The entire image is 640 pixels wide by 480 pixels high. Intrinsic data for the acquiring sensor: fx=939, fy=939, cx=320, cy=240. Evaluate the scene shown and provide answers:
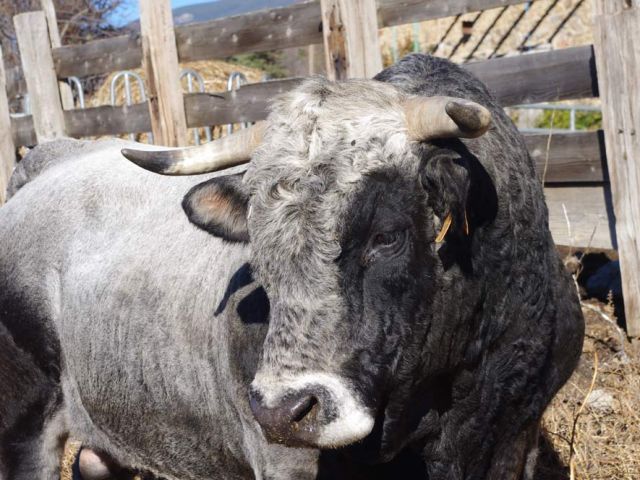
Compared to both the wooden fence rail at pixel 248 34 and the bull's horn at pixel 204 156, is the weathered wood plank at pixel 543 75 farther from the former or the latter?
the bull's horn at pixel 204 156

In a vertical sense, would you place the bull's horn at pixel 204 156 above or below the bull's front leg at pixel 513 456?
above

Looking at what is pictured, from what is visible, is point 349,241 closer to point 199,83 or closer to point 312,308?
point 312,308

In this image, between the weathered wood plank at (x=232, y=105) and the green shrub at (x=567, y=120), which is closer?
the weathered wood plank at (x=232, y=105)

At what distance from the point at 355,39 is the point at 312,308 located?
3.89 metres

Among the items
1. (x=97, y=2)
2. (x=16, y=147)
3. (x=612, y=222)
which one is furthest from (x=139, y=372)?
(x=97, y=2)

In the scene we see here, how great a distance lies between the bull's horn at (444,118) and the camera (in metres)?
2.71

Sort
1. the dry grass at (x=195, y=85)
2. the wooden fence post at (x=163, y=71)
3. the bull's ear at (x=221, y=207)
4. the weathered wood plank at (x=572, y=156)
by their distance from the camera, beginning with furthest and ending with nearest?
the dry grass at (x=195, y=85)
the wooden fence post at (x=163, y=71)
the weathered wood plank at (x=572, y=156)
the bull's ear at (x=221, y=207)

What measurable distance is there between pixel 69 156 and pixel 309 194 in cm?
283

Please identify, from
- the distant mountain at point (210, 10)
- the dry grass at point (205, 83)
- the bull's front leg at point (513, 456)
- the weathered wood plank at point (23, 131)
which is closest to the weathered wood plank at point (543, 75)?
the bull's front leg at point (513, 456)

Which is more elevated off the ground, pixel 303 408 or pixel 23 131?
pixel 23 131

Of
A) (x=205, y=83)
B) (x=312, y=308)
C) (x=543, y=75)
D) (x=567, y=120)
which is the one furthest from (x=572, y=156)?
(x=567, y=120)

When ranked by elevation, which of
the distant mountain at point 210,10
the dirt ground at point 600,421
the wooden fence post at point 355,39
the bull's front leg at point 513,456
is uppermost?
the distant mountain at point 210,10

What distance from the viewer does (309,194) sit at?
2826mm

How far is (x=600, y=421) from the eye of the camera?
15.8ft
